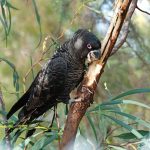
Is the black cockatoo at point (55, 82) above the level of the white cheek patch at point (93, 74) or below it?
below

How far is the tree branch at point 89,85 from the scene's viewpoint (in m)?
0.93

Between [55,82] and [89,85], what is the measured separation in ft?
0.89

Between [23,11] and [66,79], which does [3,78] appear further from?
[66,79]

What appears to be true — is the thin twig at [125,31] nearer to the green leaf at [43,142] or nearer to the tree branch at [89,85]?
the tree branch at [89,85]

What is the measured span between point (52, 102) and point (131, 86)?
1.42 metres

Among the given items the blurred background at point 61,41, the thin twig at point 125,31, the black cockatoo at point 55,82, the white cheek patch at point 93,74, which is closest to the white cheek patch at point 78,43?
the black cockatoo at point 55,82

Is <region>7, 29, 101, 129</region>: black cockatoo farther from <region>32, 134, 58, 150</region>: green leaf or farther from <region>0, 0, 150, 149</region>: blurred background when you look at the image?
<region>0, 0, 150, 149</region>: blurred background

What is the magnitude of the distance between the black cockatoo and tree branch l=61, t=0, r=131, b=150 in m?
0.19

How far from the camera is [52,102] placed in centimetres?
122

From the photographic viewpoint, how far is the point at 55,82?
1.22 metres

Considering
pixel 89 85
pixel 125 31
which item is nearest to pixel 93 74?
pixel 89 85

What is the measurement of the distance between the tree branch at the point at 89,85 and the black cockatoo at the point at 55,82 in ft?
0.64

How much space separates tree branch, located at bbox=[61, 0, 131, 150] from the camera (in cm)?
93

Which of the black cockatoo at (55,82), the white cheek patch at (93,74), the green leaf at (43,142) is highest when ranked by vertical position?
the white cheek patch at (93,74)
